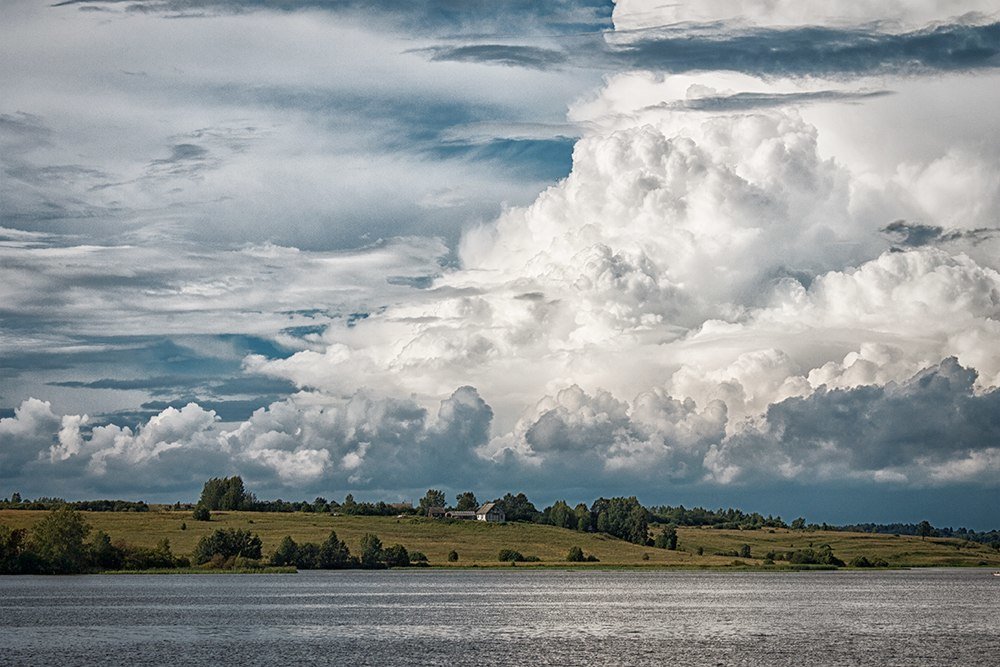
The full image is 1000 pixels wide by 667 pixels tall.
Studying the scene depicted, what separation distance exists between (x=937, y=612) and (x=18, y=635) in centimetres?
9894

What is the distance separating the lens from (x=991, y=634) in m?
116

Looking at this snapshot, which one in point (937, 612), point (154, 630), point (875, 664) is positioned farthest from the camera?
point (937, 612)

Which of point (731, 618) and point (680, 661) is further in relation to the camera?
point (731, 618)

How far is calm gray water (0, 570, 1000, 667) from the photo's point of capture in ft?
310

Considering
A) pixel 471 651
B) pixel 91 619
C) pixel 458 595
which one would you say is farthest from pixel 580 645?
pixel 458 595

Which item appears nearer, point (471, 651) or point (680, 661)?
point (680, 661)

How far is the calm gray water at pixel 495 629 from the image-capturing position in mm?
94562

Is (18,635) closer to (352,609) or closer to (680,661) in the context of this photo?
(352,609)

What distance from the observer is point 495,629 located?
121 metres

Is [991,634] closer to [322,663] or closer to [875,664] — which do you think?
[875,664]

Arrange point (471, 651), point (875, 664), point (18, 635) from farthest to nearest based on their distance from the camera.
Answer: point (18, 635) < point (471, 651) < point (875, 664)

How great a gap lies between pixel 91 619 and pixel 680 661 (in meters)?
68.4

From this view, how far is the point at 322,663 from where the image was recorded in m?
90.7

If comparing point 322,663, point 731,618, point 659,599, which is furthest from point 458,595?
point 322,663
